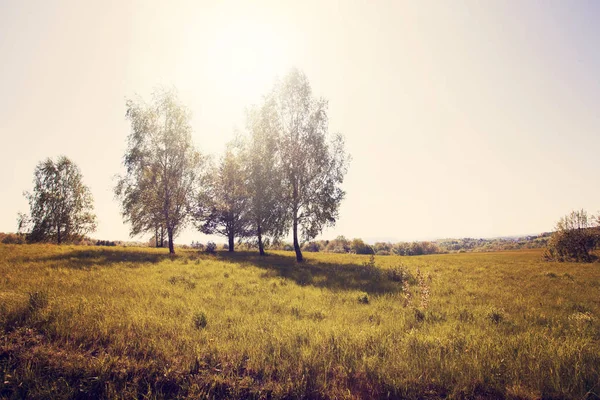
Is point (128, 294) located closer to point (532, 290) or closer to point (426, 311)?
point (426, 311)

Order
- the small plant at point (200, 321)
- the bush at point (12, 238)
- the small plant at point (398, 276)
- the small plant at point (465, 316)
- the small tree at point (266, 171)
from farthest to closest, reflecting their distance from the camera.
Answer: the bush at point (12, 238) < the small tree at point (266, 171) < the small plant at point (398, 276) < the small plant at point (465, 316) < the small plant at point (200, 321)

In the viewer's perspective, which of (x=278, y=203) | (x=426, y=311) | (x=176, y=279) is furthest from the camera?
(x=278, y=203)

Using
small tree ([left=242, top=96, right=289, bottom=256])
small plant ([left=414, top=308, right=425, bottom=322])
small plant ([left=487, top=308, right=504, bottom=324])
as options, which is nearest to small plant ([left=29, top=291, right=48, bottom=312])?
small plant ([left=414, top=308, right=425, bottom=322])

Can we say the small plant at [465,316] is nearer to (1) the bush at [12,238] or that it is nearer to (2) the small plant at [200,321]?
(2) the small plant at [200,321]

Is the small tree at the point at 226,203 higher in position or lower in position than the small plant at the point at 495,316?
higher

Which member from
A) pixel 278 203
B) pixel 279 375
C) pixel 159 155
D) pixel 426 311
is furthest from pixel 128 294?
pixel 159 155

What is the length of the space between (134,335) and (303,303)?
202 inches

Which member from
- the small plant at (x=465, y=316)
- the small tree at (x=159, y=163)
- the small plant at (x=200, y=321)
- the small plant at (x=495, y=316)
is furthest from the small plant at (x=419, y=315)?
the small tree at (x=159, y=163)

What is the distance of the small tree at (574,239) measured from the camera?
37250mm

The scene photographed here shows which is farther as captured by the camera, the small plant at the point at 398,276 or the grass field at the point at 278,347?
the small plant at the point at 398,276

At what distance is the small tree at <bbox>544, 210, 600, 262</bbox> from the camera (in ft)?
122

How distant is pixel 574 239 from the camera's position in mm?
38156

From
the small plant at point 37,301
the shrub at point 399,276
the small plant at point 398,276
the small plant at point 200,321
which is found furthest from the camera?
the small plant at point 398,276

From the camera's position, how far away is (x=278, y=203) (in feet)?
81.1
